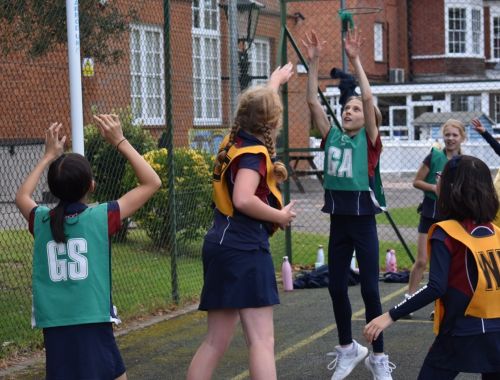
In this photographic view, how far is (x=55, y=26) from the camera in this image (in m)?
8.20

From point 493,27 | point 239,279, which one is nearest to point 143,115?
point 239,279

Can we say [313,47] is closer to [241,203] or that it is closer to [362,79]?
[362,79]

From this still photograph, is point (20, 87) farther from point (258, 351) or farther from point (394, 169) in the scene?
point (394, 169)

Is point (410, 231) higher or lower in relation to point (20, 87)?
lower

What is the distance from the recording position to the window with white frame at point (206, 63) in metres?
10.5

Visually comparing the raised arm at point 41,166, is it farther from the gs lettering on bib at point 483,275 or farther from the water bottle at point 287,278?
the water bottle at point 287,278

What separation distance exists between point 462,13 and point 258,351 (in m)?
40.6

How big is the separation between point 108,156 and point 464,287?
658 centimetres

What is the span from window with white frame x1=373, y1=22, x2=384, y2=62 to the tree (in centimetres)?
3106

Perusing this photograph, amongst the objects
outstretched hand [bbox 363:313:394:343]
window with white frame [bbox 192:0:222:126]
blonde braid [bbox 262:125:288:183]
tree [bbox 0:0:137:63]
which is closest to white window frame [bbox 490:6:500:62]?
window with white frame [bbox 192:0:222:126]

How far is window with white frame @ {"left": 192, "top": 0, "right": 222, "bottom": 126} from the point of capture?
10.5m

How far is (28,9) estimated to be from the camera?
800 cm

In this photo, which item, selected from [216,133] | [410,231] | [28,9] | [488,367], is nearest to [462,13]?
[410,231]

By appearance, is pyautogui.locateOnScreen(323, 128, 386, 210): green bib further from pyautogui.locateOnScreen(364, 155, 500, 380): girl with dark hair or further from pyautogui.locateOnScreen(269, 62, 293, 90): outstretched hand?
pyautogui.locateOnScreen(364, 155, 500, 380): girl with dark hair
